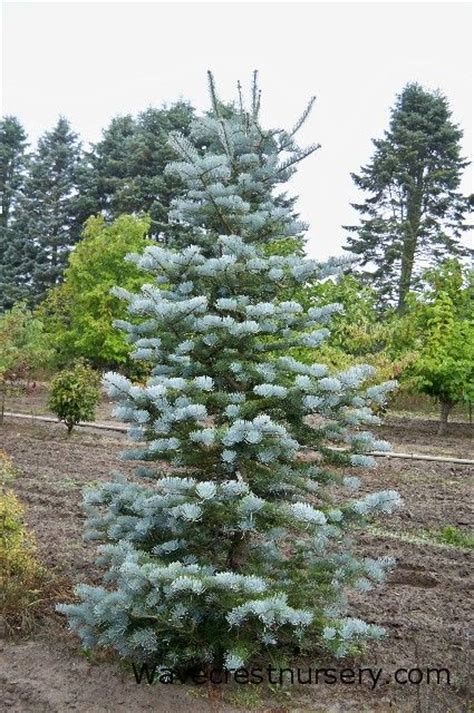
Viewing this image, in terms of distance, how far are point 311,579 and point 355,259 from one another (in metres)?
1.91

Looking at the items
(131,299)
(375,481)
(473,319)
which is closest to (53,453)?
(375,481)

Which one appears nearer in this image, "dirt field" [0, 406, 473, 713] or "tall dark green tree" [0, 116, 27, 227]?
"dirt field" [0, 406, 473, 713]

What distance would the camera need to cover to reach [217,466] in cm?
421

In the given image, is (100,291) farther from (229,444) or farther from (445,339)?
(229,444)

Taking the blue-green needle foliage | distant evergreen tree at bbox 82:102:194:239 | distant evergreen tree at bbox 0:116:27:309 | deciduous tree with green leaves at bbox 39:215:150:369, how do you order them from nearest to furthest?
the blue-green needle foliage
deciduous tree with green leaves at bbox 39:215:150:369
distant evergreen tree at bbox 82:102:194:239
distant evergreen tree at bbox 0:116:27:309

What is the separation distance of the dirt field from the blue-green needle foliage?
8.7 inches

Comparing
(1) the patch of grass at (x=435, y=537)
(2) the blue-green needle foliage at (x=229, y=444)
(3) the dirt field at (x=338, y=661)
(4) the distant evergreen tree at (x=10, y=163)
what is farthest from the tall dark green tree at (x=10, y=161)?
(2) the blue-green needle foliage at (x=229, y=444)

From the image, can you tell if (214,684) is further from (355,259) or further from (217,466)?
(355,259)

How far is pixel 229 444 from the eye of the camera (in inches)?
146

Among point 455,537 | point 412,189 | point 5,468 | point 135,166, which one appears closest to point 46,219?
point 135,166

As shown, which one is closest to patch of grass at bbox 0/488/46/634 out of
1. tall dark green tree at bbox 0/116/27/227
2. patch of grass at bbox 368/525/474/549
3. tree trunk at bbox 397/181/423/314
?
patch of grass at bbox 368/525/474/549

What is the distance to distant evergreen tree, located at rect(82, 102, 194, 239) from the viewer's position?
33.5 meters

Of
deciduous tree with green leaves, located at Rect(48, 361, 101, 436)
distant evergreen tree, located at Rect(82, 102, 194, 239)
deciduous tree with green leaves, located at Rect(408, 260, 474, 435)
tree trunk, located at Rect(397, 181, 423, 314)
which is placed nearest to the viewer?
deciduous tree with green leaves, located at Rect(48, 361, 101, 436)

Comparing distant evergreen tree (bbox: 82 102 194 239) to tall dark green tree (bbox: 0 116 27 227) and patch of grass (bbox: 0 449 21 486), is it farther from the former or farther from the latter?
patch of grass (bbox: 0 449 21 486)
